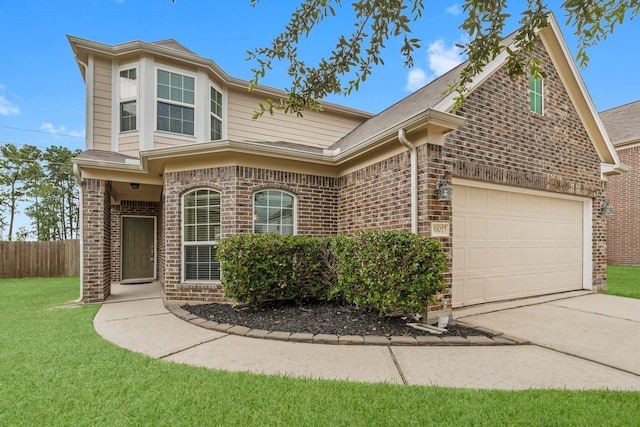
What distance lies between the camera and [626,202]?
1379 centimetres

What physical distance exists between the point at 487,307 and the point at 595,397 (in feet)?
10.7

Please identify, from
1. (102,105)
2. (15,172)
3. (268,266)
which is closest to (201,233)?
(268,266)

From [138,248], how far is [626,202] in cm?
1968

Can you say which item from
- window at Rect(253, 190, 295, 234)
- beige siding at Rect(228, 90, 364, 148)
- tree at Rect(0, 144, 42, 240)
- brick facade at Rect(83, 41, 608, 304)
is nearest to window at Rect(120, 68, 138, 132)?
brick facade at Rect(83, 41, 608, 304)

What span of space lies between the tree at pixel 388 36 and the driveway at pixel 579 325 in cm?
320

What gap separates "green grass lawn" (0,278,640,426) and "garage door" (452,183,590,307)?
311cm

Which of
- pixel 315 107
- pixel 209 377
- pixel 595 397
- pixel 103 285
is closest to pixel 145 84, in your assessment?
pixel 103 285

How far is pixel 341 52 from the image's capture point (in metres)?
2.54

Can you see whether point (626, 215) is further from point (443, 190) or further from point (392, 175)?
point (392, 175)

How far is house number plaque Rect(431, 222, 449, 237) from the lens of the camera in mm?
Answer: 4789

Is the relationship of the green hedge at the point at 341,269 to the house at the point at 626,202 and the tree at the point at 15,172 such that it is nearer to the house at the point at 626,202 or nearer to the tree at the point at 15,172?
the house at the point at 626,202

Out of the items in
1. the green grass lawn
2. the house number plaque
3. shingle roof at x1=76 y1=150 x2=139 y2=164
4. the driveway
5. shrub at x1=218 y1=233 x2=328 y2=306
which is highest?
shingle roof at x1=76 y1=150 x2=139 y2=164

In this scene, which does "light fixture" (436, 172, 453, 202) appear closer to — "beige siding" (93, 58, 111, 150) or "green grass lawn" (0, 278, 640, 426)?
"green grass lawn" (0, 278, 640, 426)

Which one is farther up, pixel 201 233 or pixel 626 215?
pixel 626 215
